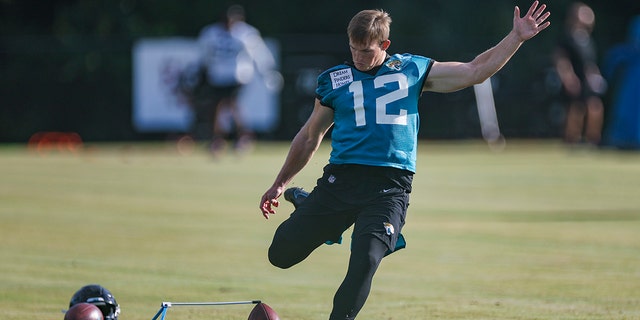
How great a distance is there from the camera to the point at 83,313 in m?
6.93

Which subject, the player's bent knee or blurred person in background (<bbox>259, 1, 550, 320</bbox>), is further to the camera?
the player's bent knee

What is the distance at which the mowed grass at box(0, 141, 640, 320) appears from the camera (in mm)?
8844

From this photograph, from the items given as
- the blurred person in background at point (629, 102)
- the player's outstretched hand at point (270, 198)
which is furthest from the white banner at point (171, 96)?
the player's outstretched hand at point (270, 198)

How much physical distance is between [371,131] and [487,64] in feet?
2.61

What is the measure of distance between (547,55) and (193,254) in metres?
22.8

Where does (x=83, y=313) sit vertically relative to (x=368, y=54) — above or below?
below

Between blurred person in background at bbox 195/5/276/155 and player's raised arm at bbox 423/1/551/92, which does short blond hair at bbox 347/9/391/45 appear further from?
blurred person in background at bbox 195/5/276/155

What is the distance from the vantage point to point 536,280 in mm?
9867

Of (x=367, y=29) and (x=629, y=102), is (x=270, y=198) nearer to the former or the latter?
(x=367, y=29)

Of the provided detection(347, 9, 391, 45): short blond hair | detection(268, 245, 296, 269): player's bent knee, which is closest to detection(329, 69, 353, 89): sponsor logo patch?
detection(347, 9, 391, 45): short blond hair

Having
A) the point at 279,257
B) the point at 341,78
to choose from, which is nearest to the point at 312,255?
the point at 279,257

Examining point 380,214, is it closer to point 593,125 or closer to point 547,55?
point 593,125

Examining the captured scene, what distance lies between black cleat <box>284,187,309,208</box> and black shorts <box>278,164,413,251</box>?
1.05 feet

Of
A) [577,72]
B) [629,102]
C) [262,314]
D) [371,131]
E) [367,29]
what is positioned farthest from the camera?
[629,102]
